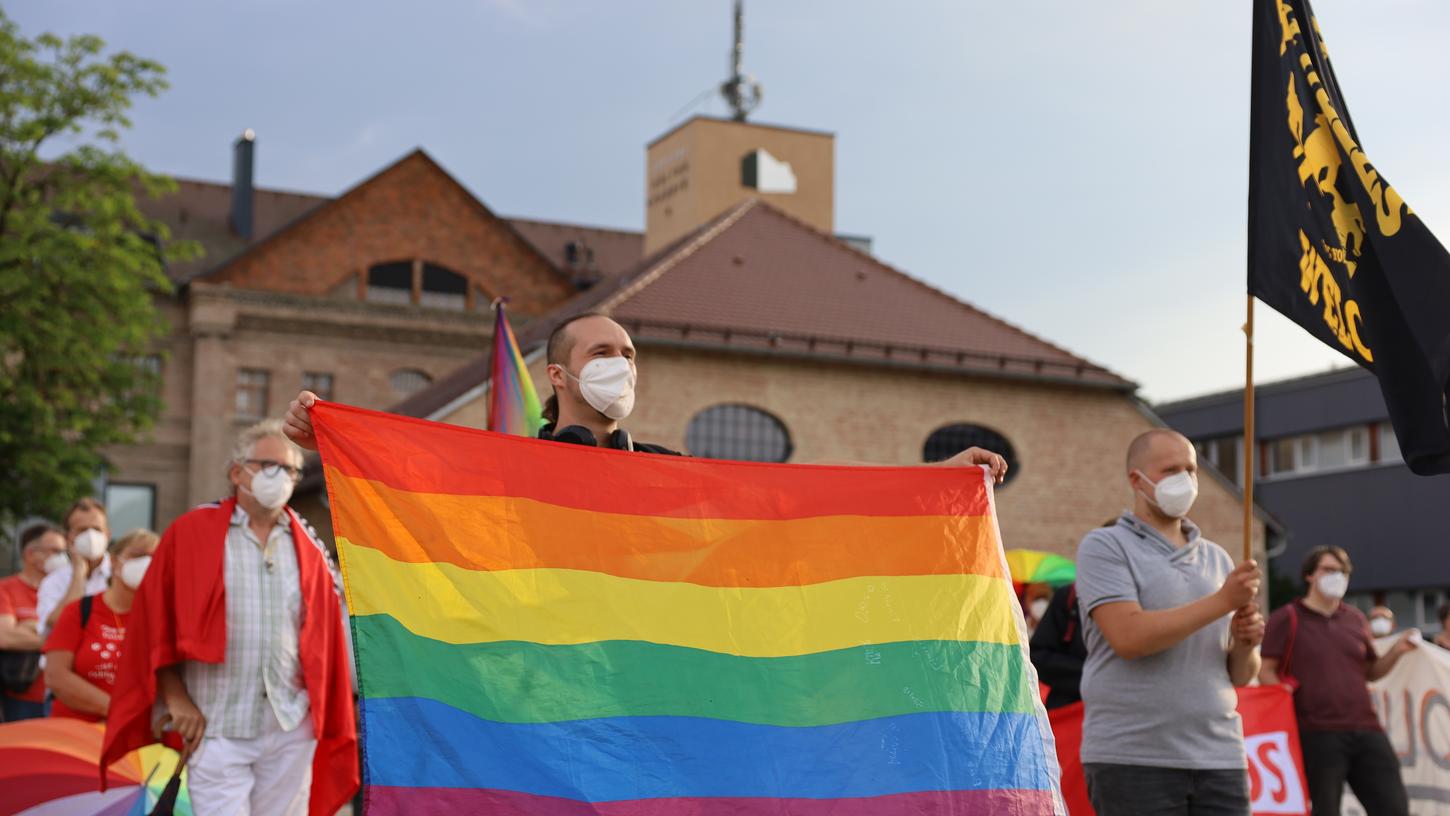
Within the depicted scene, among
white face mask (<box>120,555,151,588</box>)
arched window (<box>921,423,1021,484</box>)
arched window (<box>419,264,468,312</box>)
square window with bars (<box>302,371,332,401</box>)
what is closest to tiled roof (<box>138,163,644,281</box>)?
arched window (<box>419,264,468,312</box>)

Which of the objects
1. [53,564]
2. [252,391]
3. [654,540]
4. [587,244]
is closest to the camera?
[654,540]

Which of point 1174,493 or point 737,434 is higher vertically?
point 737,434

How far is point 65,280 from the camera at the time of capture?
112 feet

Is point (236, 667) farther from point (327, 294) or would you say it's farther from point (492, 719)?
point (327, 294)

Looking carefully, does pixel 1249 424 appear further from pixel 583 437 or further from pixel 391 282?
pixel 391 282

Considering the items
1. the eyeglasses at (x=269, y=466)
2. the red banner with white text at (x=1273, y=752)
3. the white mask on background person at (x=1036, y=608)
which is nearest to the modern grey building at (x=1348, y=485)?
the white mask on background person at (x=1036, y=608)

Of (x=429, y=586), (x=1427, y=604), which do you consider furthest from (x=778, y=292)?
(x=429, y=586)

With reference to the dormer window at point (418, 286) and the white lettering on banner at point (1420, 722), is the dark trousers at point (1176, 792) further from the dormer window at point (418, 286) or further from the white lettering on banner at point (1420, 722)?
the dormer window at point (418, 286)

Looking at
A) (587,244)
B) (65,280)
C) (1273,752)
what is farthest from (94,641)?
(587,244)

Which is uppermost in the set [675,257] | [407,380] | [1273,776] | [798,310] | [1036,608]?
[675,257]

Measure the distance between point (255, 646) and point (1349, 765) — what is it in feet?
21.9

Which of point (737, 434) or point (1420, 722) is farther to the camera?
point (737, 434)

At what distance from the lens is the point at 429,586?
4781 millimetres

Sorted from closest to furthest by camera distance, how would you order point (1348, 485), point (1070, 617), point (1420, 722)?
point (1070, 617), point (1420, 722), point (1348, 485)
